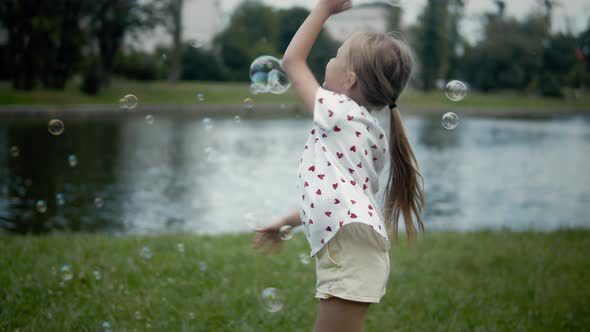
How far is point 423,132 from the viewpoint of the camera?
71.7 feet

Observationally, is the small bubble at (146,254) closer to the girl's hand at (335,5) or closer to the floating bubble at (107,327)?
the floating bubble at (107,327)

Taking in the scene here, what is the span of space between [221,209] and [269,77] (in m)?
5.03

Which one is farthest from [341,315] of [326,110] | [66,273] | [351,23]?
[351,23]

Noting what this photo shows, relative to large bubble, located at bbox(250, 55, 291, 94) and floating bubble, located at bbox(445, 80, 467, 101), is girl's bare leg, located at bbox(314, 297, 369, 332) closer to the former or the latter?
large bubble, located at bbox(250, 55, 291, 94)

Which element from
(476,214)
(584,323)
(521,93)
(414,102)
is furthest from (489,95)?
(584,323)

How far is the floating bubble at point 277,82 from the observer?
3229 millimetres

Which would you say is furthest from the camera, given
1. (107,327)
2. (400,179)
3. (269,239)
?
(107,327)

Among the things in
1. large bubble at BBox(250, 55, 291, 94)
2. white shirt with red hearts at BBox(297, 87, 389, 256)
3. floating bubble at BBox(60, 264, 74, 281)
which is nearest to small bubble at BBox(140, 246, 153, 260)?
floating bubble at BBox(60, 264, 74, 281)

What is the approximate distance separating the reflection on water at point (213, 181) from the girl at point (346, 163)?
25.6 inches

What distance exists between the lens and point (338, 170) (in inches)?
82.4

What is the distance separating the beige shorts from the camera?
82.3 inches

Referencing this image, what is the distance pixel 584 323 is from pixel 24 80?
2675cm

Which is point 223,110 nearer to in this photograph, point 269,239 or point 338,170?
point 269,239

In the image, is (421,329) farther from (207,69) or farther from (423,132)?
(207,69)
